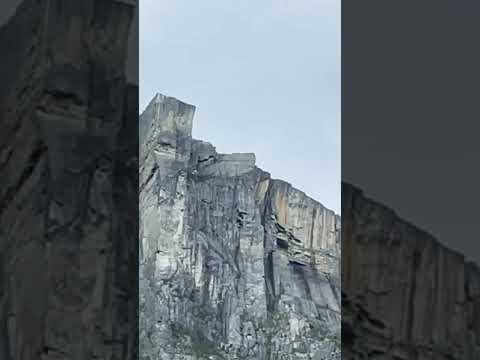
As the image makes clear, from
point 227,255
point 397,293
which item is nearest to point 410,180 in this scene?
point 397,293

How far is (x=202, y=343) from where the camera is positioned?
32.7ft

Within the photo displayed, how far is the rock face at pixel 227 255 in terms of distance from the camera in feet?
32.1

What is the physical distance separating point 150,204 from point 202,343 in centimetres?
131

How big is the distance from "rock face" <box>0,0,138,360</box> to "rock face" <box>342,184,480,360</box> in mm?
1817

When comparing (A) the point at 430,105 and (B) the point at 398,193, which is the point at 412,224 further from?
(A) the point at 430,105

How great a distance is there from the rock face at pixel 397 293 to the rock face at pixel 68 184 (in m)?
1.82

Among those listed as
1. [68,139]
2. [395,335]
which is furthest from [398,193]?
[68,139]

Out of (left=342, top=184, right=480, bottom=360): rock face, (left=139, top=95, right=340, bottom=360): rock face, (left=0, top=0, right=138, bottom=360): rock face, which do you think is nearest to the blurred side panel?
(left=342, top=184, right=480, bottom=360): rock face

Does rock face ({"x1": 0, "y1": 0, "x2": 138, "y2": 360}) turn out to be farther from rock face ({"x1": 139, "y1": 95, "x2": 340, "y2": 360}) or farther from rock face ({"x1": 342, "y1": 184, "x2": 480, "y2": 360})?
rock face ({"x1": 342, "y1": 184, "x2": 480, "y2": 360})

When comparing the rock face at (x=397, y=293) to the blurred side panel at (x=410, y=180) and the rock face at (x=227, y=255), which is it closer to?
the blurred side panel at (x=410, y=180)

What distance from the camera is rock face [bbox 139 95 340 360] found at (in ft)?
32.1

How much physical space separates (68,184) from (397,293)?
2788 mm

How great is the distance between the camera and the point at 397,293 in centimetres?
906

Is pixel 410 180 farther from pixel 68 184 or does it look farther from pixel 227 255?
pixel 68 184
